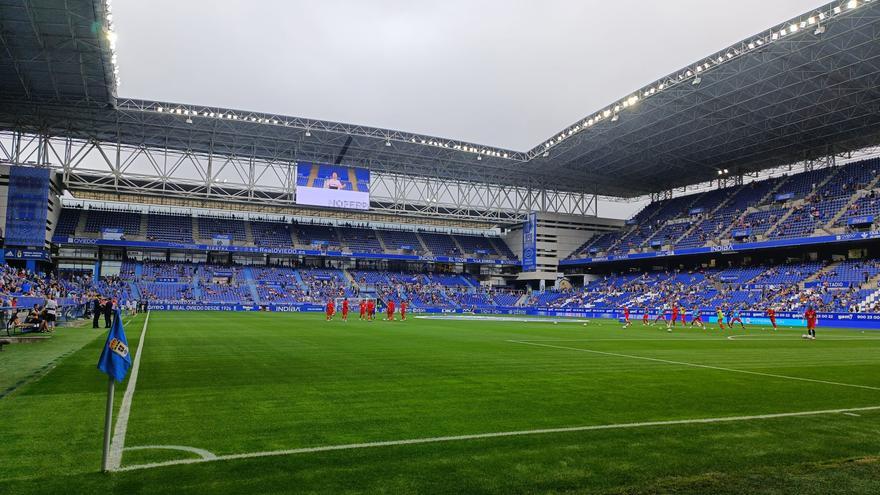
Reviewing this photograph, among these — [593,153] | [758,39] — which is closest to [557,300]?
[593,153]

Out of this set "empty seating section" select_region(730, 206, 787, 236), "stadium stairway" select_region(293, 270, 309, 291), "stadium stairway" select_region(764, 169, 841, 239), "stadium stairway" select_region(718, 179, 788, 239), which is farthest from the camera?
"stadium stairway" select_region(293, 270, 309, 291)

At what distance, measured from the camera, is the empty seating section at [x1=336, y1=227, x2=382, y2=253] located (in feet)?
242

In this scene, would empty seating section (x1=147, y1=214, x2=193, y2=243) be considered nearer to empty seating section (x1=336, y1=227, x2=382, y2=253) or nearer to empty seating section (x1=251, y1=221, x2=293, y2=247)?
empty seating section (x1=251, y1=221, x2=293, y2=247)

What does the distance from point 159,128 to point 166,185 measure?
26.0 feet

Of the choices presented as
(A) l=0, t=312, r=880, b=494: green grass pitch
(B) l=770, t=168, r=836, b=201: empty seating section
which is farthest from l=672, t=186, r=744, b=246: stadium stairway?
(A) l=0, t=312, r=880, b=494: green grass pitch

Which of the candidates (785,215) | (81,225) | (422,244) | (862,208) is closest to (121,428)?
(862,208)

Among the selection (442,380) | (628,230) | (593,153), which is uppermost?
(593,153)

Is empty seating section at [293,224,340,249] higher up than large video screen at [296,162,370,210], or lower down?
lower down

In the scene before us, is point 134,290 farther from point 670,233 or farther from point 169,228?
point 670,233

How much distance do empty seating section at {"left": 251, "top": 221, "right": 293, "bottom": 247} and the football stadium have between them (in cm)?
56

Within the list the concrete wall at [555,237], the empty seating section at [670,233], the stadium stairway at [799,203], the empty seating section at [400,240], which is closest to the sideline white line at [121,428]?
the stadium stairway at [799,203]

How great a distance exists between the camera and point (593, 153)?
59.2 metres

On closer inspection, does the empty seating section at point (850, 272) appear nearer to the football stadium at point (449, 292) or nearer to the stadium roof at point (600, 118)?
the football stadium at point (449, 292)

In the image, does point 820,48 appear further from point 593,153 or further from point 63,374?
point 63,374
